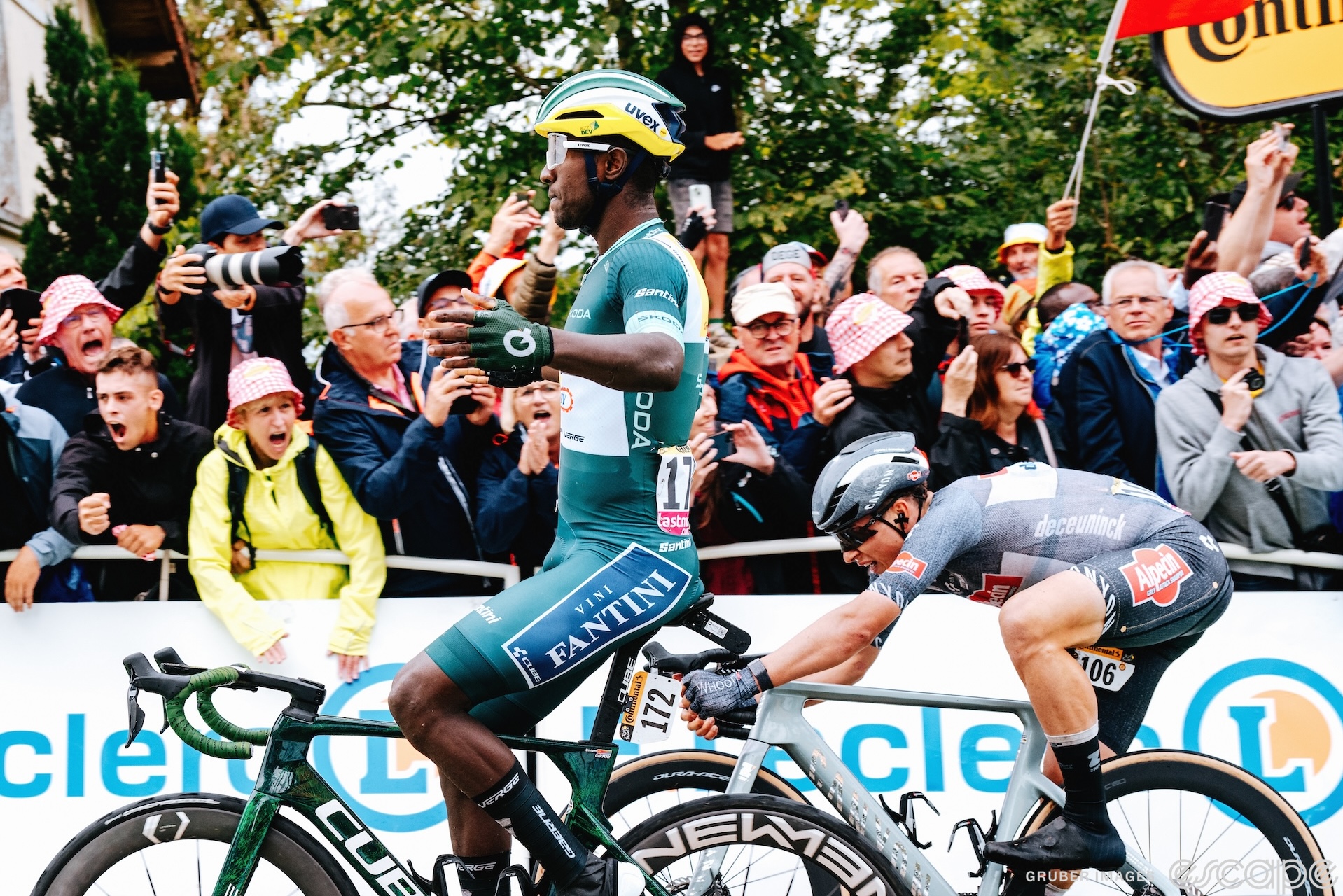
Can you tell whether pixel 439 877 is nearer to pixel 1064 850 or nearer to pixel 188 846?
pixel 188 846

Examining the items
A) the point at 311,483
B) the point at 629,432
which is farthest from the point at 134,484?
the point at 629,432

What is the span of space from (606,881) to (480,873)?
395mm

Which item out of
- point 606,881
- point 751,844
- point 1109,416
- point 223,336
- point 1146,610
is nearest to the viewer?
point 606,881

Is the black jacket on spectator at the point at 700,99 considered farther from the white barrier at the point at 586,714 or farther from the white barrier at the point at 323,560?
the white barrier at the point at 586,714

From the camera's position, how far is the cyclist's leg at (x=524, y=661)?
3.28 metres

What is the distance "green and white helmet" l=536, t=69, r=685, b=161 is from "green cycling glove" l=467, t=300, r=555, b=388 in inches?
26.8

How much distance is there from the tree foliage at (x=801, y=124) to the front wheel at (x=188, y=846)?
277 inches

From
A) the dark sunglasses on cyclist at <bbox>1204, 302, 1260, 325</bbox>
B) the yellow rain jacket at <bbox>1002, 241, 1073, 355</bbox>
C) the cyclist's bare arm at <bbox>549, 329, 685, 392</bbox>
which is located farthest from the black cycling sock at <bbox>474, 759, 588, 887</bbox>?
the yellow rain jacket at <bbox>1002, 241, 1073, 355</bbox>

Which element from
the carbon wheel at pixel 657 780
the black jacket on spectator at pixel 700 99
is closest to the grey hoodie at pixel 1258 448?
the carbon wheel at pixel 657 780

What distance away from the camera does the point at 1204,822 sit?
418 cm

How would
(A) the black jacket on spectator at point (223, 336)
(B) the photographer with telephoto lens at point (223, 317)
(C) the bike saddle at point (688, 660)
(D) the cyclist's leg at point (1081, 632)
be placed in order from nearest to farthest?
(C) the bike saddle at point (688, 660) < (D) the cyclist's leg at point (1081, 632) < (B) the photographer with telephoto lens at point (223, 317) < (A) the black jacket on spectator at point (223, 336)

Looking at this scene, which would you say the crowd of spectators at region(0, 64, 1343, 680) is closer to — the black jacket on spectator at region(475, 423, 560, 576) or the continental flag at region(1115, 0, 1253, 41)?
the black jacket on spectator at region(475, 423, 560, 576)

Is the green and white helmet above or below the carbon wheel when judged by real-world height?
above

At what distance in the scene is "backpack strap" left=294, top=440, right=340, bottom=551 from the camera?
5145 millimetres
